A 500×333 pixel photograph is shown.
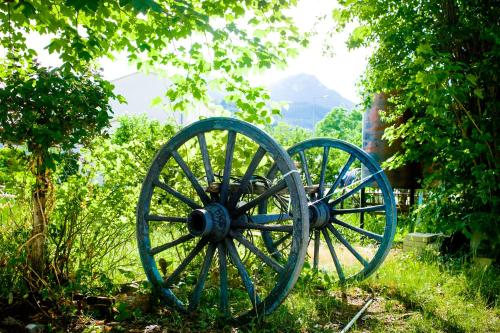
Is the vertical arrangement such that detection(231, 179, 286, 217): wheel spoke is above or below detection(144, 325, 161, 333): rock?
above

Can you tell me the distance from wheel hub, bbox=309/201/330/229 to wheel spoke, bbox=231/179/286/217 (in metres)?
1.15

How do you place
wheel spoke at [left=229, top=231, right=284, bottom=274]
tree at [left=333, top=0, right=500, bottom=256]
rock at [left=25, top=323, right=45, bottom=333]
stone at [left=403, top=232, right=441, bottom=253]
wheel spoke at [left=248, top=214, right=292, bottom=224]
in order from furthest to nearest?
stone at [left=403, top=232, right=441, bottom=253] < tree at [left=333, top=0, right=500, bottom=256] < wheel spoke at [left=248, top=214, right=292, bottom=224] < wheel spoke at [left=229, top=231, right=284, bottom=274] < rock at [left=25, top=323, right=45, bottom=333]

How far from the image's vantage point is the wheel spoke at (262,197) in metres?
2.96

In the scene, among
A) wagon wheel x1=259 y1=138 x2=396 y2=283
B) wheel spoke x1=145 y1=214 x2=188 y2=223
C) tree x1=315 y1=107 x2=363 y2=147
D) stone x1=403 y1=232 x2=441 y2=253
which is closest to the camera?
wheel spoke x1=145 y1=214 x2=188 y2=223

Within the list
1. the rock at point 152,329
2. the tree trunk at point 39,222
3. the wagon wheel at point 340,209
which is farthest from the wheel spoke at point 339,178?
the tree trunk at point 39,222

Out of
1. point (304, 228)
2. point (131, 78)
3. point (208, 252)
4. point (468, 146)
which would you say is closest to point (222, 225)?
point (208, 252)

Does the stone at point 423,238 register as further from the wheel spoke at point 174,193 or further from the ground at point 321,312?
the wheel spoke at point 174,193

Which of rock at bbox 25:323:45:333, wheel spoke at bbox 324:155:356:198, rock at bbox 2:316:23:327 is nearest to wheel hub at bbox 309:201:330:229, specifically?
wheel spoke at bbox 324:155:356:198

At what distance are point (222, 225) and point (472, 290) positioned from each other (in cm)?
245

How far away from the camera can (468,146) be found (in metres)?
5.07

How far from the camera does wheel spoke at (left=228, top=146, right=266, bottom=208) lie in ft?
10.0

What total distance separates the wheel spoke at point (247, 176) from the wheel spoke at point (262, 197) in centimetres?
7

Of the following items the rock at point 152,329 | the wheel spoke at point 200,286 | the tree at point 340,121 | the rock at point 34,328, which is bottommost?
the rock at point 152,329

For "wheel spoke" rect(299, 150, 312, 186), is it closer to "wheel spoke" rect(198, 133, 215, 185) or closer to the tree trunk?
"wheel spoke" rect(198, 133, 215, 185)
